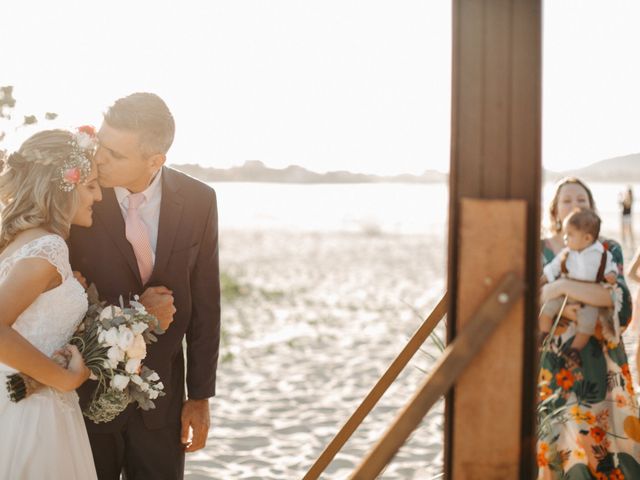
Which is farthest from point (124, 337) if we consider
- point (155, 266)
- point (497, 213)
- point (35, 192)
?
point (497, 213)

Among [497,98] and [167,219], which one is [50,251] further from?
[497,98]

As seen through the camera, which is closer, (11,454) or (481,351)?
(481,351)

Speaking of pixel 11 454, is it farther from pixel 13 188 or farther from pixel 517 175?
pixel 517 175

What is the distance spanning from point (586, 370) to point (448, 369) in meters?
2.58

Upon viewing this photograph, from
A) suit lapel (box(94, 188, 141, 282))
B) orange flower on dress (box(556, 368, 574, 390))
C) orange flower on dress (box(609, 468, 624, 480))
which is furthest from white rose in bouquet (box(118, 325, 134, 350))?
orange flower on dress (box(609, 468, 624, 480))

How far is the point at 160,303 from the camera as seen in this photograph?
9.84 ft

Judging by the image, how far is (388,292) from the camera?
13.3 metres

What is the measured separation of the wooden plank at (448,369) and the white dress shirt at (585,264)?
248cm

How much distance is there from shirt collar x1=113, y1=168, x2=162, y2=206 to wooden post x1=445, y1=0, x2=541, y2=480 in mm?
1577

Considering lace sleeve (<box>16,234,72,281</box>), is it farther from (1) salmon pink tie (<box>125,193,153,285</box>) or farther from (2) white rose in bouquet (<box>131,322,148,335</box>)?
(1) salmon pink tie (<box>125,193,153,285</box>)

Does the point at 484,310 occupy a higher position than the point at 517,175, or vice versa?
the point at 517,175

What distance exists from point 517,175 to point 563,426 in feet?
8.26

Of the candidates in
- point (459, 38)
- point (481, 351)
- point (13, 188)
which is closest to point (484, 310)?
point (481, 351)

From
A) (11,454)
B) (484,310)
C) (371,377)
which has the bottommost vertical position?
(371,377)
